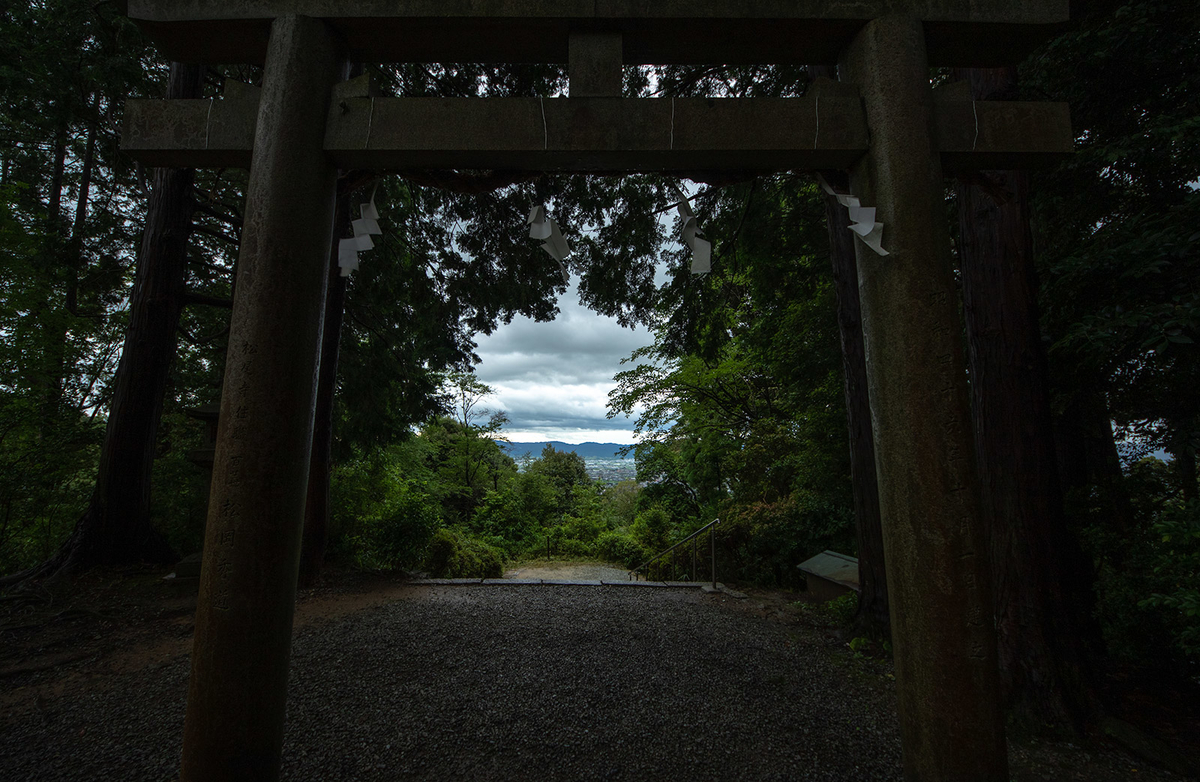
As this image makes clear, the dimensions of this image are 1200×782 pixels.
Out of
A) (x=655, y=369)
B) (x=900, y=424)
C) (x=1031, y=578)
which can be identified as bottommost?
(x=1031, y=578)

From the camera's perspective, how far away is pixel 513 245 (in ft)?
18.7

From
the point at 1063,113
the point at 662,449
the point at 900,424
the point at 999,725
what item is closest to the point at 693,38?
the point at 1063,113

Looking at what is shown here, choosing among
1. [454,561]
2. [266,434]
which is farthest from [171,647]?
[266,434]

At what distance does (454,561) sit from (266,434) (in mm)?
6351

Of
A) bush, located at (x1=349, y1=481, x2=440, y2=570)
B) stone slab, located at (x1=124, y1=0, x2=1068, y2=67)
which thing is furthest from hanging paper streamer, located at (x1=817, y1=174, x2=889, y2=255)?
bush, located at (x1=349, y1=481, x2=440, y2=570)

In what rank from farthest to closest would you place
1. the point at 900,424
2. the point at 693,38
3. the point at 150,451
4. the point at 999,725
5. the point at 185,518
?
1. the point at 185,518
2. the point at 150,451
3. the point at 693,38
4. the point at 900,424
5. the point at 999,725

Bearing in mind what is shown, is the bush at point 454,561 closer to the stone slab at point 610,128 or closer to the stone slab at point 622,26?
the stone slab at point 610,128

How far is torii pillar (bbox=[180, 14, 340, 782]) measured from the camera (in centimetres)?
156

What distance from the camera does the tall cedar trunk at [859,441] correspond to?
429 centimetres

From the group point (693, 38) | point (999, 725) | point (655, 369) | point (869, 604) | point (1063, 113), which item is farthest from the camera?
point (655, 369)

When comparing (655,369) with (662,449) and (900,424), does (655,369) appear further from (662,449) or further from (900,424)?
(900,424)

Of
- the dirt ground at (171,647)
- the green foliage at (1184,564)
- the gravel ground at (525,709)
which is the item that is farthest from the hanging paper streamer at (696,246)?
the dirt ground at (171,647)

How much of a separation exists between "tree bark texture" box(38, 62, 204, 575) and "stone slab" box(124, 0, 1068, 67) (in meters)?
5.02

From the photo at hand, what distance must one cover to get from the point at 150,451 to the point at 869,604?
8289 millimetres
